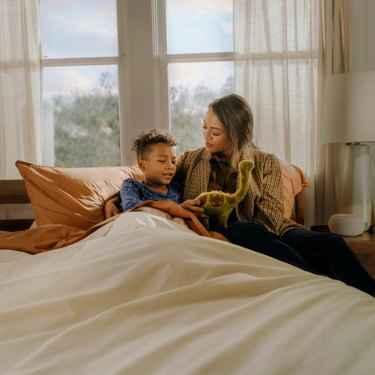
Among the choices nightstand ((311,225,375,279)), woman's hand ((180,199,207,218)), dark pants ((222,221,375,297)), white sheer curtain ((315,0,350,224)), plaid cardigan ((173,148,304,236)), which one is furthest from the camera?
white sheer curtain ((315,0,350,224))

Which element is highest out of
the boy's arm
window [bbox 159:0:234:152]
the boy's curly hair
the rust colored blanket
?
window [bbox 159:0:234:152]

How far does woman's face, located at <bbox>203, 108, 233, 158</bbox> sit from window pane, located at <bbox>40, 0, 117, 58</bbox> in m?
1.11

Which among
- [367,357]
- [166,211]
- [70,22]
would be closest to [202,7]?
[70,22]

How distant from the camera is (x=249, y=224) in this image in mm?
1706

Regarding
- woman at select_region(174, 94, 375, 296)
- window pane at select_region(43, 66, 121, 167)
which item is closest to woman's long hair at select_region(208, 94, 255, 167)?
woman at select_region(174, 94, 375, 296)

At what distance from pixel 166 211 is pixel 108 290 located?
2.49 ft

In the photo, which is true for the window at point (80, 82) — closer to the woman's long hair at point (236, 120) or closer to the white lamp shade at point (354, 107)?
the woman's long hair at point (236, 120)

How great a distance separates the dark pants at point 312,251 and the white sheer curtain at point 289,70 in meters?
0.97

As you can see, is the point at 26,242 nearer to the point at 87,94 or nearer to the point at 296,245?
the point at 296,245

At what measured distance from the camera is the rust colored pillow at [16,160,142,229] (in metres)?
1.84

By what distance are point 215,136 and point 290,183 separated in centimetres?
54

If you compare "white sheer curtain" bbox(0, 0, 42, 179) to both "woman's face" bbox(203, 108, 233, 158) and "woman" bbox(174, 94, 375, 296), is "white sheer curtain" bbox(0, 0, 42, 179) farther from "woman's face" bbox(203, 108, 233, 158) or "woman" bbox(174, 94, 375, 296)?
"woman's face" bbox(203, 108, 233, 158)

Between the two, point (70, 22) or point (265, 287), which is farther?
point (70, 22)

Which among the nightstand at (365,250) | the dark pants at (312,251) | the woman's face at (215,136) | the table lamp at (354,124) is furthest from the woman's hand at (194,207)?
the table lamp at (354,124)
